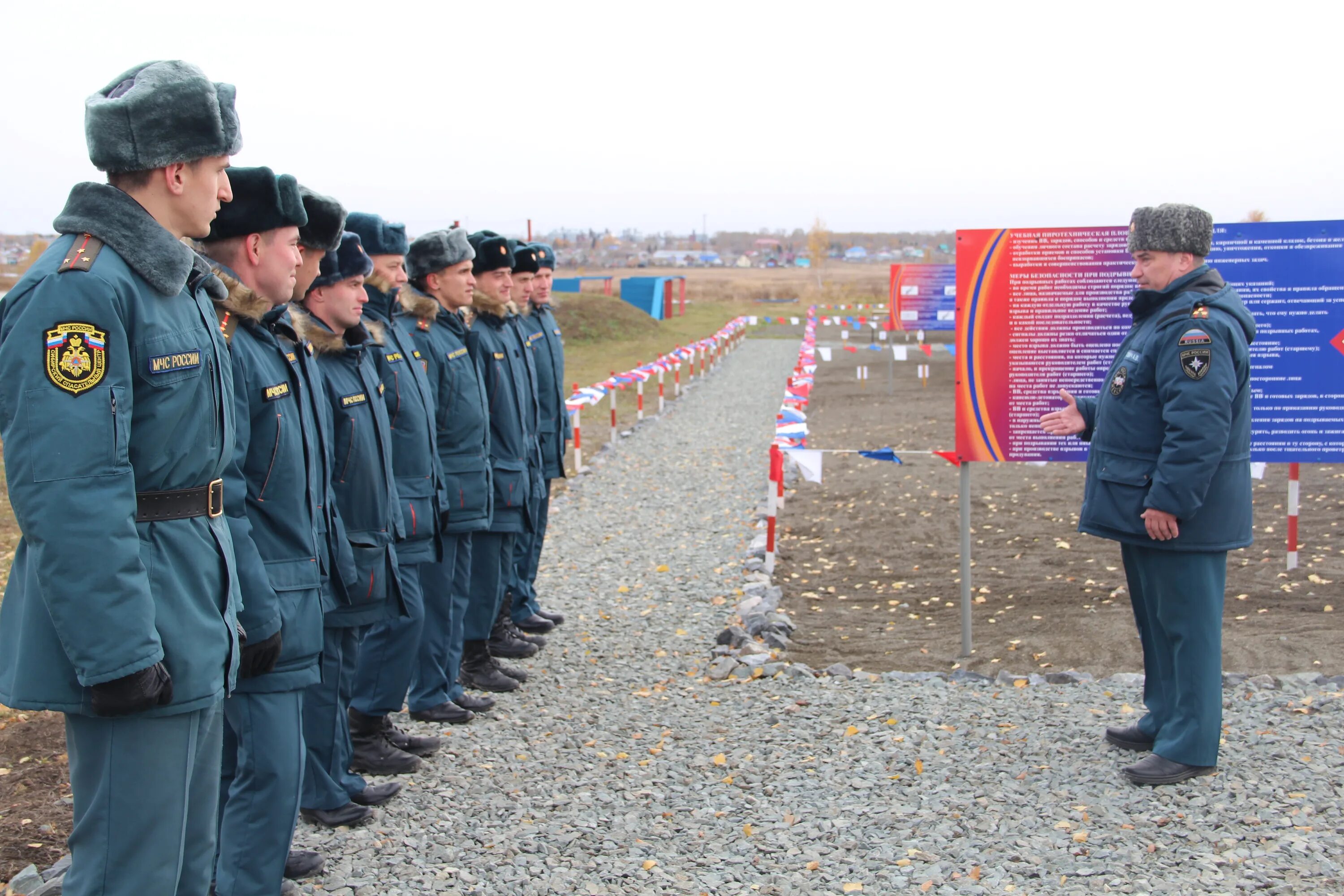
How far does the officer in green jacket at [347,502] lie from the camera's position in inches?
155

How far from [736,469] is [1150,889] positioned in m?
9.77

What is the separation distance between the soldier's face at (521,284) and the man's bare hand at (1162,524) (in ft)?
13.0

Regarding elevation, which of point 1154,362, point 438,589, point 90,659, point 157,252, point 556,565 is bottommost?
point 556,565

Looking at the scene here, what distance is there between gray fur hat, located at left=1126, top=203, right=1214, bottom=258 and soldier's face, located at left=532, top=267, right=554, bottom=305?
13.2 feet

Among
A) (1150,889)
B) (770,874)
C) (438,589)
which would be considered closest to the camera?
(1150,889)

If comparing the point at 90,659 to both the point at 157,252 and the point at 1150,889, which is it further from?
the point at 1150,889

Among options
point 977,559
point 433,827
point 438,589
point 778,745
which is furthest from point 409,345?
Answer: point 977,559

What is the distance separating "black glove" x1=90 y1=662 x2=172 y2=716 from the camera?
2156mm

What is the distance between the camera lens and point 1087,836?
3848 millimetres

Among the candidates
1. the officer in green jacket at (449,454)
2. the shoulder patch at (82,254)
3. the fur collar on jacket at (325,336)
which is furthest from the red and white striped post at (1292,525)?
the shoulder patch at (82,254)

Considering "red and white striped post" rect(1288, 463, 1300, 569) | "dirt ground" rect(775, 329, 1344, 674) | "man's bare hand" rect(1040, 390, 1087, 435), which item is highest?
"man's bare hand" rect(1040, 390, 1087, 435)

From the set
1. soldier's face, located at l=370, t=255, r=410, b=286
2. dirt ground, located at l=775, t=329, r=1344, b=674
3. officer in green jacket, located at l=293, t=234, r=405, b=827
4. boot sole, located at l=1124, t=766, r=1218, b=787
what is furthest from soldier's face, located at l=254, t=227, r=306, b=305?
dirt ground, located at l=775, t=329, r=1344, b=674

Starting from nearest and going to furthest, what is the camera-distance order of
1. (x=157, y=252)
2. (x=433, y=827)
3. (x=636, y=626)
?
(x=157, y=252)
(x=433, y=827)
(x=636, y=626)

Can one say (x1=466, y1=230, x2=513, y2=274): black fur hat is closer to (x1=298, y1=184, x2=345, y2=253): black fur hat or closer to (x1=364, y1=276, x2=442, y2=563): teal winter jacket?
(x1=364, y1=276, x2=442, y2=563): teal winter jacket
